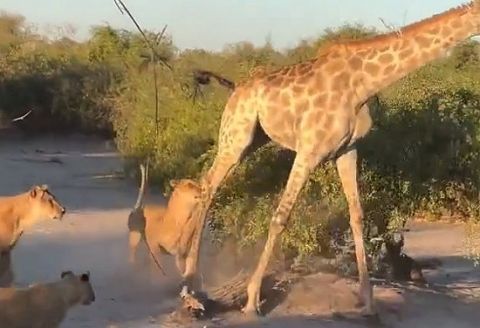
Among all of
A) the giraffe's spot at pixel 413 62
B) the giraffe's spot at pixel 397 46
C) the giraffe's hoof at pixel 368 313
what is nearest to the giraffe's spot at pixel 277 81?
the giraffe's spot at pixel 397 46

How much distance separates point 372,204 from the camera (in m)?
13.2

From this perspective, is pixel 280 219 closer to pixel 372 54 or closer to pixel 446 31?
pixel 372 54

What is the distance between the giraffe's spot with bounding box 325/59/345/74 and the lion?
11.4ft

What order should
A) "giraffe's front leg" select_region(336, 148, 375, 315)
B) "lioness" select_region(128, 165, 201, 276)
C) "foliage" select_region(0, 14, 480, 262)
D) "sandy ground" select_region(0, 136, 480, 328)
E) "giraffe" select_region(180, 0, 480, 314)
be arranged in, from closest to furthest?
"sandy ground" select_region(0, 136, 480, 328), "giraffe" select_region(180, 0, 480, 314), "giraffe's front leg" select_region(336, 148, 375, 315), "lioness" select_region(128, 165, 201, 276), "foliage" select_region(0, 14, 480, 262)

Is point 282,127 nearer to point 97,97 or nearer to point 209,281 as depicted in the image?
point 209,281

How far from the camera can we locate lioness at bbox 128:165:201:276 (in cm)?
1195

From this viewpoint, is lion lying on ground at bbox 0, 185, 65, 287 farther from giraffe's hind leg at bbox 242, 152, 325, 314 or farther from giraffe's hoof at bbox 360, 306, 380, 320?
giraffe's hoof at bbox 360, 306, 380, 320

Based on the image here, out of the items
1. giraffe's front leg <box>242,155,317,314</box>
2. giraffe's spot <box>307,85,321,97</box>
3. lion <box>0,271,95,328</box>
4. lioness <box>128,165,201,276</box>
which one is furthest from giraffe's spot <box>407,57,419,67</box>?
lion <box>0,271,95,328</box>

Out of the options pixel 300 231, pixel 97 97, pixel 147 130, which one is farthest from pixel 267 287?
pixel 97 97

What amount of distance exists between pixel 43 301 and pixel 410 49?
4738 mm

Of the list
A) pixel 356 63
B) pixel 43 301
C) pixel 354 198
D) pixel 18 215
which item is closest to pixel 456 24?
pixel 356 63

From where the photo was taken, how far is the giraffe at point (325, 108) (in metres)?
11.0

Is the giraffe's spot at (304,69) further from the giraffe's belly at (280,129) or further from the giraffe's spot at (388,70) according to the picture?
the giraffe's spot at (388,70)

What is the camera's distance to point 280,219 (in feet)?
36.1
